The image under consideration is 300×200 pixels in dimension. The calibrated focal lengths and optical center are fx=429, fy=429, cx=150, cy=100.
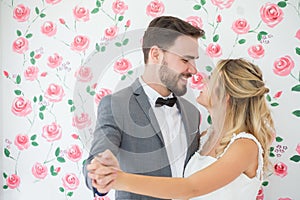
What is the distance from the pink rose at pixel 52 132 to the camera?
2.62 meters

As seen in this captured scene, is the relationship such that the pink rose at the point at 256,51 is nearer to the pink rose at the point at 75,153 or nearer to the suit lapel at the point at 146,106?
the suit lapel at the point at 146,106

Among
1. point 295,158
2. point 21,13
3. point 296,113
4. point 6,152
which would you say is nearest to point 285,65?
point 296,113

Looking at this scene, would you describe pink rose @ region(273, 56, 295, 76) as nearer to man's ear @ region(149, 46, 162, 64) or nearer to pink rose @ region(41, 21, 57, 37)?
man's ear @ region(149, 46, 162, 64)

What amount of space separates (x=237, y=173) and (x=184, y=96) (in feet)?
1.97

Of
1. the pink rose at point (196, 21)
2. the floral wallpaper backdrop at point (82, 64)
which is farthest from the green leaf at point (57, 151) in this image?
the pink rose at point (196, 21)

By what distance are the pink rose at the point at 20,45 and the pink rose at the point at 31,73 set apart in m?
0.12

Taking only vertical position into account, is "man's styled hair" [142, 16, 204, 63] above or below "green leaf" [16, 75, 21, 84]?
above

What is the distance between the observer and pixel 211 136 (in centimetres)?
206

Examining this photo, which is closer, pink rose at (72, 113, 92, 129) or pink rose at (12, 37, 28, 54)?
pink rose at (72, 113, 92, 129)

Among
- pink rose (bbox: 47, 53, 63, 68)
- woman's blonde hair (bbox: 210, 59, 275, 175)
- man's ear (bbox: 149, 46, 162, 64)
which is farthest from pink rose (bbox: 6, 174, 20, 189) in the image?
woman's blonde hair (bbox: 210, 59, 275, 175)

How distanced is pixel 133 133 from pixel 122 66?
69cm

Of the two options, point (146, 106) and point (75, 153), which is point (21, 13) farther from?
point (146, 106)

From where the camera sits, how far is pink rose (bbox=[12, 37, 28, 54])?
2664mm

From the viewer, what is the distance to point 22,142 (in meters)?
2.67
